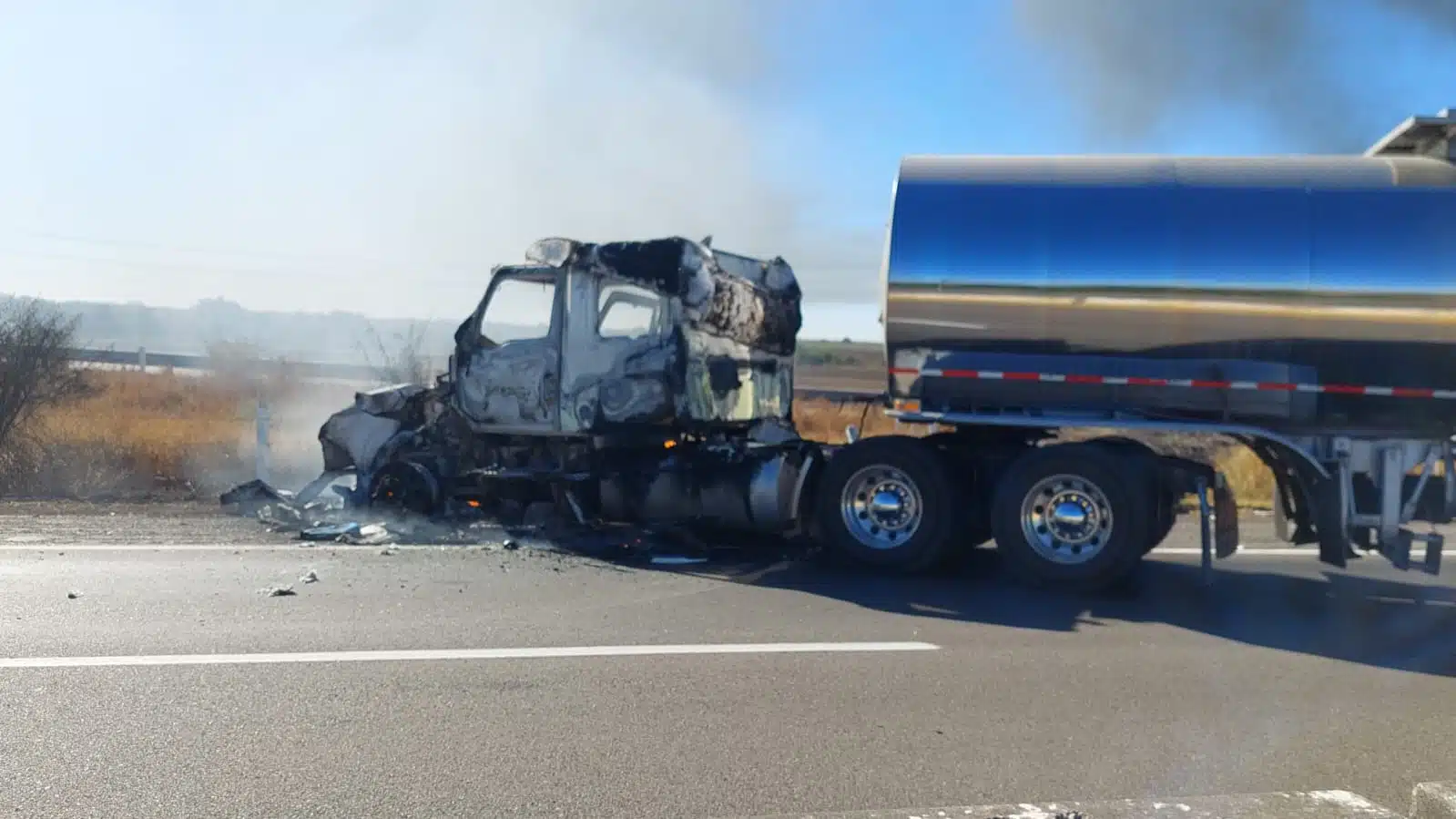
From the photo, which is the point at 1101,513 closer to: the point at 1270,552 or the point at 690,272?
the point at 1270,552

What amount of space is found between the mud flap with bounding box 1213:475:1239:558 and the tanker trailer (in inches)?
0.7

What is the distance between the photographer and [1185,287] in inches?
344

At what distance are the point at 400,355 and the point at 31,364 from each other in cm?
444

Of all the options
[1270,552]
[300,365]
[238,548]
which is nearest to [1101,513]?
[1270,552]

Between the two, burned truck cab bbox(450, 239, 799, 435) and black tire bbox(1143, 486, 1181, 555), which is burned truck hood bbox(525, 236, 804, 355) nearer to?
burned truck cab bbox(450, 239, 799, 435)

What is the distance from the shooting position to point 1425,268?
837 centimetres

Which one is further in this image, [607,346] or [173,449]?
[173,449]

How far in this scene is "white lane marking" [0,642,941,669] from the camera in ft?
21.5

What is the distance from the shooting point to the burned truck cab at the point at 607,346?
10.6m

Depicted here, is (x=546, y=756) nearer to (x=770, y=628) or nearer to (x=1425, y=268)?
(x=770, y=628)

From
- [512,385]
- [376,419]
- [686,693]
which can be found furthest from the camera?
[376,419]

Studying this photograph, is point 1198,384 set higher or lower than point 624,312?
lower

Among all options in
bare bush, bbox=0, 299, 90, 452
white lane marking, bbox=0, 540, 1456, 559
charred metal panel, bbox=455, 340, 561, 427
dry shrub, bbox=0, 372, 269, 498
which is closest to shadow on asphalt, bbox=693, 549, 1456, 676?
white lane marking, bbox=0, 540, 1456, 559

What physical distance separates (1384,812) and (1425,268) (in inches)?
197
